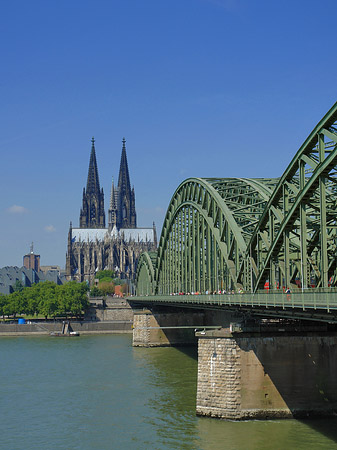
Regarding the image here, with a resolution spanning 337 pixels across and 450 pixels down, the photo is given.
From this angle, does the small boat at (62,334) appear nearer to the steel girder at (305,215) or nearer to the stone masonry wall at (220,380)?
the steel girder at (305,215)

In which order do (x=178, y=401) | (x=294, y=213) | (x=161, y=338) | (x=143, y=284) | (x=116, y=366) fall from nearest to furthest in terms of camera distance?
(x=294, y=213), (x=178, y=401), (x=116, y=366), (x=161, y=338), (x=143, y=284)

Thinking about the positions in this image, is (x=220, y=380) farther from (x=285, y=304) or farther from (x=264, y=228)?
(x=264, y=228)

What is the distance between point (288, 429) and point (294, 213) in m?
11.7

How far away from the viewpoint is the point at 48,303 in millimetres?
141375

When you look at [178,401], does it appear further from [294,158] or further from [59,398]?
[294,158]

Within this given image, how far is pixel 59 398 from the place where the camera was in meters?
50.7

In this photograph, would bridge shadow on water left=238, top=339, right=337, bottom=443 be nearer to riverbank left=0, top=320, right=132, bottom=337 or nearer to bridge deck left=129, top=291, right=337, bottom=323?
bridge deck left=129, top=291, right=337, bottom=323

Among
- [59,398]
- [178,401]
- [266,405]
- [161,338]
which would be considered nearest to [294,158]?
[266,405]

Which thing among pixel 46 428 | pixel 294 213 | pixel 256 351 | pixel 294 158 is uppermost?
pixel 294 158

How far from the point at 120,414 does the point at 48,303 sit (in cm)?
9928

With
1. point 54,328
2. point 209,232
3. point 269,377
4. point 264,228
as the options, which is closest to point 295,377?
point 269,377

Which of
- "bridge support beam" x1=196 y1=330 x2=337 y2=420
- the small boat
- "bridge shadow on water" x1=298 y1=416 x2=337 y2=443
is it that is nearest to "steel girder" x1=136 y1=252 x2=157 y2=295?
the small boat

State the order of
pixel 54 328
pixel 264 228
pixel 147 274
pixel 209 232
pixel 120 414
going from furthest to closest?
pixel 147 274 → pixel 54 328 → pixel 209 232 → pixel 264 228 → pixel 120 414

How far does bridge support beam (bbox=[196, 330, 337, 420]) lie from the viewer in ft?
132
